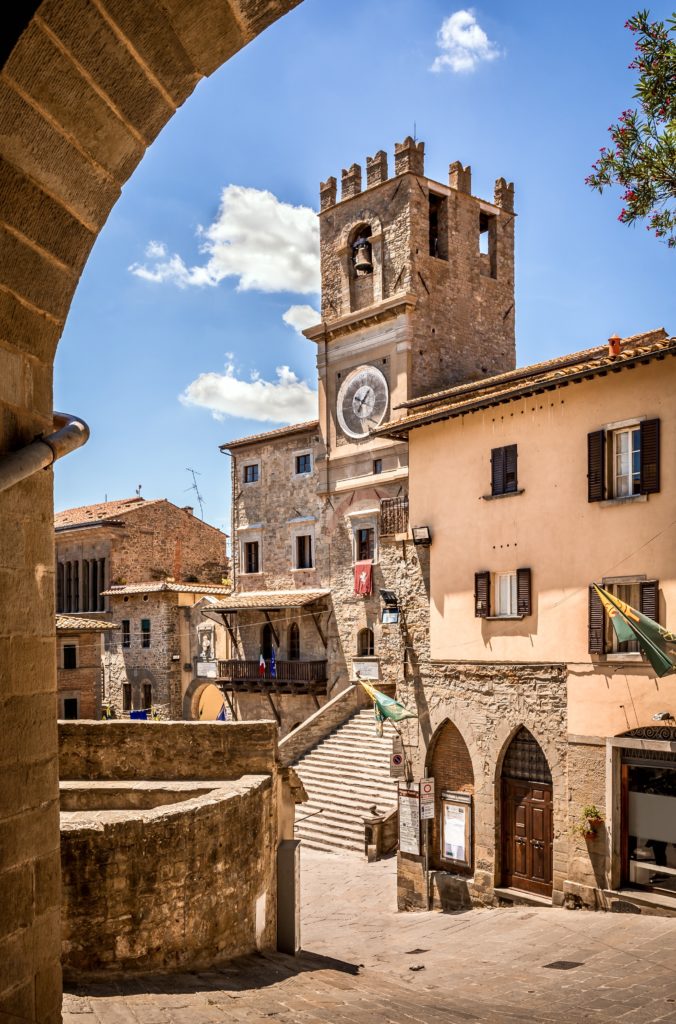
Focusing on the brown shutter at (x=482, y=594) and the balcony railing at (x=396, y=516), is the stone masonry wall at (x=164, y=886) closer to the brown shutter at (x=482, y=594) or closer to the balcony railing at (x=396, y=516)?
the brown shutter at (x=482, y=594)

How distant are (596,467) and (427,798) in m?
8.55

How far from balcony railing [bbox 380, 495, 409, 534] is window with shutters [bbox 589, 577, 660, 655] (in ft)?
21.3

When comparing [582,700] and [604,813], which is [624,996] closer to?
[604,813]

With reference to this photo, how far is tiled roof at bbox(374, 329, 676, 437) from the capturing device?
18.0 m

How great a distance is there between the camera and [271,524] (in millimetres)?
41250

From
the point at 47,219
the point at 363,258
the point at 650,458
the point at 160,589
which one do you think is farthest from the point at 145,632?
the point at 47,219

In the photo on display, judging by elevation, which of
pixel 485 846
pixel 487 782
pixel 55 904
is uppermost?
pixel 55 904

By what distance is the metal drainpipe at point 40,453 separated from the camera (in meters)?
3.08

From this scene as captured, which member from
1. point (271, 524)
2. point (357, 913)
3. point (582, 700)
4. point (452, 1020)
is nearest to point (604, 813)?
point (582, 700)

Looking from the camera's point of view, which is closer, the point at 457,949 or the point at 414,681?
the point at 457,949

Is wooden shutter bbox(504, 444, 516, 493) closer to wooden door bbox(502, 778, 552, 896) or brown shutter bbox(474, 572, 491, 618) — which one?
brown shutter bbox(474, 572, 491, 618)

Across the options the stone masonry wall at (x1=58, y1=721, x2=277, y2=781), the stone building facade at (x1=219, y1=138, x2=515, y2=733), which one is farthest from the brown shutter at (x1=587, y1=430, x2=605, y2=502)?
the stone building facade at (x1=219, y1=138, x2=515, y2=733)

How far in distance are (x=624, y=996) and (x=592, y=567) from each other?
8.62m

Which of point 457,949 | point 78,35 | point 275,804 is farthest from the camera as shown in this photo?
point 457,949
